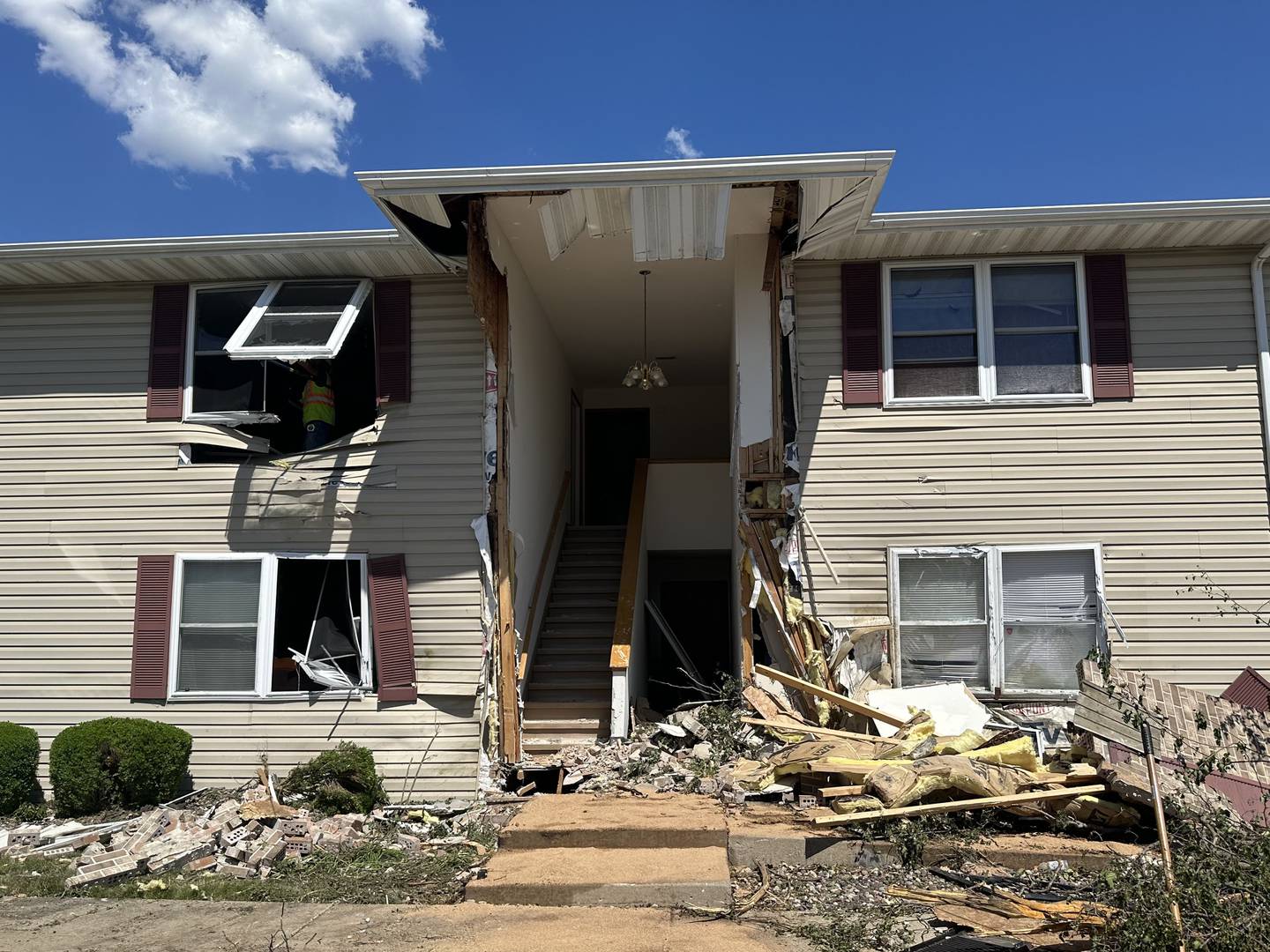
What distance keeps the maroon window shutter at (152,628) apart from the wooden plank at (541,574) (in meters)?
3.25

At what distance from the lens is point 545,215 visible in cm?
827

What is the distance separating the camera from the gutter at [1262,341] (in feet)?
Result: 29.0

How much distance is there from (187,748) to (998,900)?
270 inches

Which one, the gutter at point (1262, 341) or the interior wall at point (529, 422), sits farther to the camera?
the interior wall at point (529, 422)

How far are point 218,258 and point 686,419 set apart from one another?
27.9ft

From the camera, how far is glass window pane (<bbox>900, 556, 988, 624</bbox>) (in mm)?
8953

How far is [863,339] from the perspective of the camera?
919 centimetres

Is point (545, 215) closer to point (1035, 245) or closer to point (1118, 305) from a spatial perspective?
point (1035, 245)

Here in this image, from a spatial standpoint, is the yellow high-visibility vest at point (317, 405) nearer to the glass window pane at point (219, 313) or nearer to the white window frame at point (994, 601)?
the glass window pane at point (219, 313)

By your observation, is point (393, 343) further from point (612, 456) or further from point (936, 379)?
point (612, 456)

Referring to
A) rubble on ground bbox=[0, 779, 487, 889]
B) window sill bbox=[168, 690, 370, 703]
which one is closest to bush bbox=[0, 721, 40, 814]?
rubble on ground bbox=[0, 779, 487, 889]

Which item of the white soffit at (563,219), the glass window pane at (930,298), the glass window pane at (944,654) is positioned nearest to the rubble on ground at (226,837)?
the glass window pane at (944,654)

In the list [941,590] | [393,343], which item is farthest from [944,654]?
[393,343]

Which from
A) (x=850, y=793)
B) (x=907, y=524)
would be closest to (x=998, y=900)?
(x=850, y=793)
